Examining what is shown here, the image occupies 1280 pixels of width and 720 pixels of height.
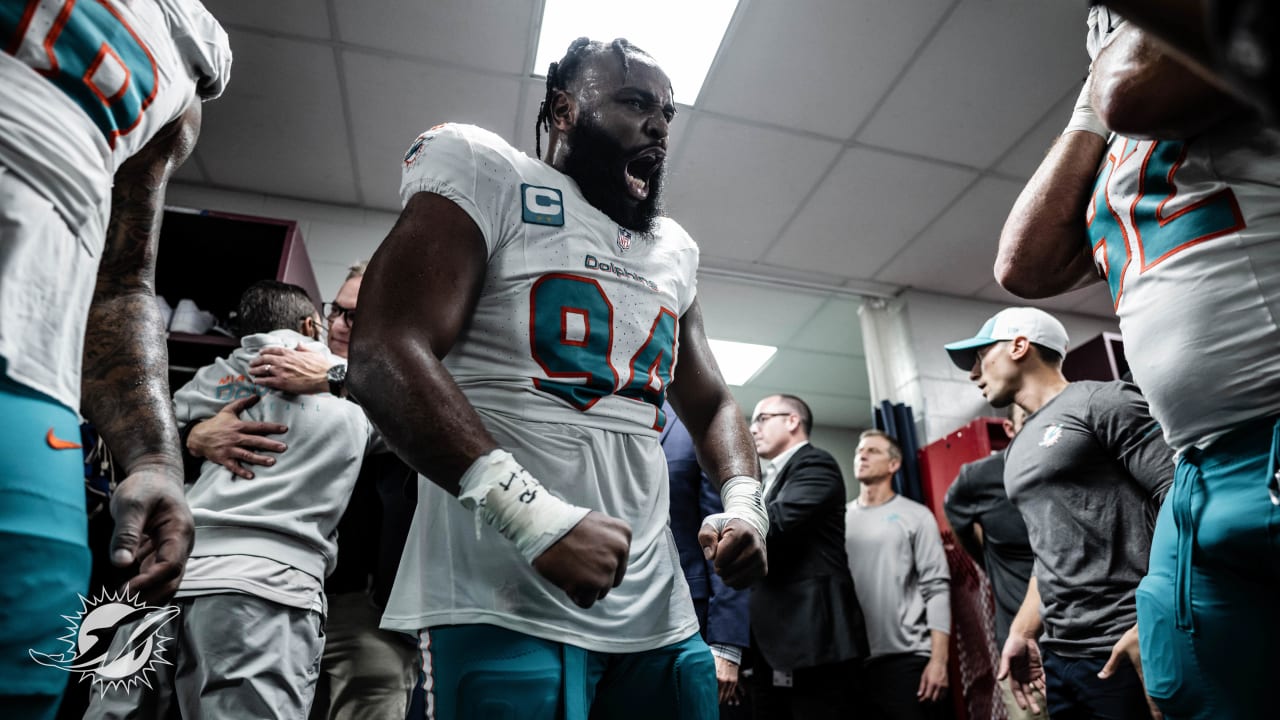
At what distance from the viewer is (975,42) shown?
3.09 meters

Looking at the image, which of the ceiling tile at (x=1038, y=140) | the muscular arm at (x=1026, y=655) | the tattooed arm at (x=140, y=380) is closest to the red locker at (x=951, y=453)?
the ceiling tile at (x=1038, y=140)

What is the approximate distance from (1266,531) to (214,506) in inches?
70.4


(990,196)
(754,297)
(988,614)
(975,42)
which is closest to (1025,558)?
(988,614)

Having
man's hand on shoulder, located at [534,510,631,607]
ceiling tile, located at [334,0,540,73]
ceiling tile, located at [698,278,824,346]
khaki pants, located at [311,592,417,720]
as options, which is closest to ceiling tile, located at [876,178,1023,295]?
ceiling tile, located at [698,278,824,346]

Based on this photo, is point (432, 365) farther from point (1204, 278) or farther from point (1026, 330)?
point (1026, 330)

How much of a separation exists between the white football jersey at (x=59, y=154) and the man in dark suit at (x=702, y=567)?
5.82ft

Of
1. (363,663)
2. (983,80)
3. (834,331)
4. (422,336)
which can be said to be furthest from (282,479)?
(834,331)

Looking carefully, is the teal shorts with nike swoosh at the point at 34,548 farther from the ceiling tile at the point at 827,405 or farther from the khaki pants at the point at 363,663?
the ceiling tile at the point at 827,405

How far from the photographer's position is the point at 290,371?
6.19ft

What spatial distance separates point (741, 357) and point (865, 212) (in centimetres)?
229

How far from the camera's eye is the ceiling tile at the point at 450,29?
291 centimetres

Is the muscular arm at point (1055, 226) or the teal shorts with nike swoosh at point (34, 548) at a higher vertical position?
the muscular arm at point (1055, 226)

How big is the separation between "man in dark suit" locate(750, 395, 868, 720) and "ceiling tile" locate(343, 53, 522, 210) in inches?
80.2

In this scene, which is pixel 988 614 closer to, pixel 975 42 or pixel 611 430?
pixel 975 42
